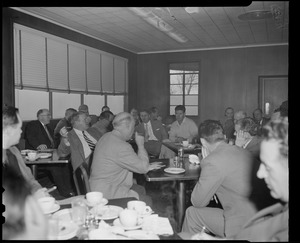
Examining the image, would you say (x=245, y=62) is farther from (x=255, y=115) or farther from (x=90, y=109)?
(x=90, y=109)

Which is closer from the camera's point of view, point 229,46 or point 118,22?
point 118,22

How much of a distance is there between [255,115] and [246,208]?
531 centimetres

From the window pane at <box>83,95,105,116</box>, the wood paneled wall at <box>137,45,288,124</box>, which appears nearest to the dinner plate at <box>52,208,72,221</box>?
the window pane at <box>83,95,105,116</box>

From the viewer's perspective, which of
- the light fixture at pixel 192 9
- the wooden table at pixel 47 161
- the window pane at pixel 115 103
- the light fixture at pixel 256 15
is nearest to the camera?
the wooden table at pixel 47 161

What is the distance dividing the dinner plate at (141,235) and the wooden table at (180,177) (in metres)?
1.30

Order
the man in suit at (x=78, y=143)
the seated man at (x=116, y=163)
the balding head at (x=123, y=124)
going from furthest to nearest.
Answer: the man in suit at (x=78, y=143), the balding head at (x=123, y=124), the seated man at (x=116, y=163)

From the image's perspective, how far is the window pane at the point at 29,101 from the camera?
211 inches

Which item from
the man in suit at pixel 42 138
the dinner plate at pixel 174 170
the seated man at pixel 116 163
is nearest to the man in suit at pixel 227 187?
the dinner plate at pixel 174 170

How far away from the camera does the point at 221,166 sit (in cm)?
218

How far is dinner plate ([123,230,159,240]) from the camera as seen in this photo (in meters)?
1.47

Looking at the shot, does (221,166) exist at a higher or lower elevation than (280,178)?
lower

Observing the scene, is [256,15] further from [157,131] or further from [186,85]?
[186,85]

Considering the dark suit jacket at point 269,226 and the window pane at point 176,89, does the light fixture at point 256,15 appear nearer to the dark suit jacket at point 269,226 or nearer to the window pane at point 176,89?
the window pane at point 176,89
